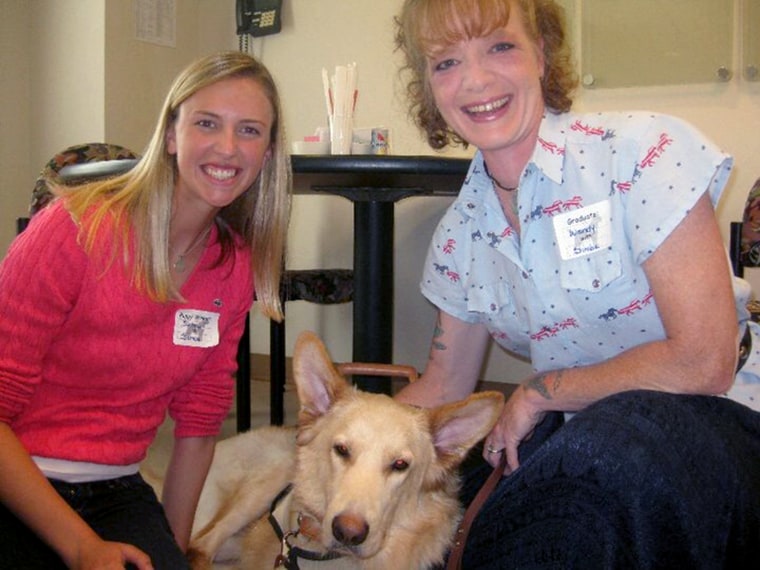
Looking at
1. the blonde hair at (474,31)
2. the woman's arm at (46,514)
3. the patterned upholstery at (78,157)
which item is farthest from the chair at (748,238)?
the patterned upholstery at (78,157)

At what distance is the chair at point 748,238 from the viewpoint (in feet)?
7.43

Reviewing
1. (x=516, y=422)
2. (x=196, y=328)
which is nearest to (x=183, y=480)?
(x=196, y=328)

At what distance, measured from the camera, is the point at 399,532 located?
1481 millimetres

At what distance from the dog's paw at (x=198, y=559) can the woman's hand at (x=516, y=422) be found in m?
0.82

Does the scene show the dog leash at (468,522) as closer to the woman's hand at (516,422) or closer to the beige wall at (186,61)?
the woman's hand at (516,422)

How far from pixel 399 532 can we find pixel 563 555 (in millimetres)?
559

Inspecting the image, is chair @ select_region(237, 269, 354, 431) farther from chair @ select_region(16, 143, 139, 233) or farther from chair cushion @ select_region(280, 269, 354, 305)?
chair @ select_region(16, 143, 139, 233)

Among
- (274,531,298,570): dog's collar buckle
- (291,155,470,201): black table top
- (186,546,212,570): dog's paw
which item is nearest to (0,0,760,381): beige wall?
(291,155,470,201): black table top

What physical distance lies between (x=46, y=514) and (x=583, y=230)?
100 cm

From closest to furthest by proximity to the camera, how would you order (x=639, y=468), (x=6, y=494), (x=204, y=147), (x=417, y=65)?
(x=639, y=468) < (x=6, y=494) < (x=204, y=147) < (x=417, y=65)

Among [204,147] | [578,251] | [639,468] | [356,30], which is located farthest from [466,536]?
[356,30]

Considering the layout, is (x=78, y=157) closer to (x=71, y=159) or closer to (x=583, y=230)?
(x=71, y=159)

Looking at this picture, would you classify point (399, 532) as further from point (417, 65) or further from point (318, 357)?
point (417, 65)

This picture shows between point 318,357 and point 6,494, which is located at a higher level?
point 318,357
